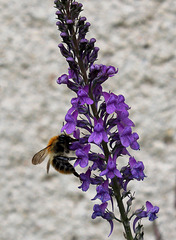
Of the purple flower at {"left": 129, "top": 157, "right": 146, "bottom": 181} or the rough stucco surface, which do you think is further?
the rough stucco surface

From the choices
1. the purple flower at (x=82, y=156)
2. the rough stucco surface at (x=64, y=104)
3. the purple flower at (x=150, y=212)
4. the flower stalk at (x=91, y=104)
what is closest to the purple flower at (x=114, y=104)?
the flower stalk at (x=91, y=104)

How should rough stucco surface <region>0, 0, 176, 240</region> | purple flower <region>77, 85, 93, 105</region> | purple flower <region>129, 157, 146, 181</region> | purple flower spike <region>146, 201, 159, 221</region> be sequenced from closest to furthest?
purple flower <region>77, 85, 93, 105</region> < purple flower <region>129, 157, 146, 181</region> < purple flower spike <region>146, 201, 159, 221</region> < rough stucco surface <region>0, 0, 176, 240</region>

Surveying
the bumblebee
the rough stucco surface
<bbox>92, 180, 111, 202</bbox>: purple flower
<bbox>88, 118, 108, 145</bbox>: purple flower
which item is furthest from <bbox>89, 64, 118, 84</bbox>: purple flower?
the rough stucco surface

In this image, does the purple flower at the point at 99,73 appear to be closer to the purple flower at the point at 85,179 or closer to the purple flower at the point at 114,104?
the purple flower at the point at 114,104

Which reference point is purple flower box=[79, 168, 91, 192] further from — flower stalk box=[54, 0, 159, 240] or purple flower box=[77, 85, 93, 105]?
purple flower box=[77, 85, 93, 105]

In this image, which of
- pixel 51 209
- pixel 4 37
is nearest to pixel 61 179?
pixel 51 209

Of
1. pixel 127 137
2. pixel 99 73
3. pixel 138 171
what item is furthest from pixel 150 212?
pixel 99 73

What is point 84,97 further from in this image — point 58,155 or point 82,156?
point 58,155

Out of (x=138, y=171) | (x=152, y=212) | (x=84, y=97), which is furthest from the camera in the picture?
(x=152, y=212)

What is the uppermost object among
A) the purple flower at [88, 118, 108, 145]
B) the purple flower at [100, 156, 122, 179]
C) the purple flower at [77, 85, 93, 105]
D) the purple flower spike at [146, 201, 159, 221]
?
the purple flower at [77, 85, 93, 105]
